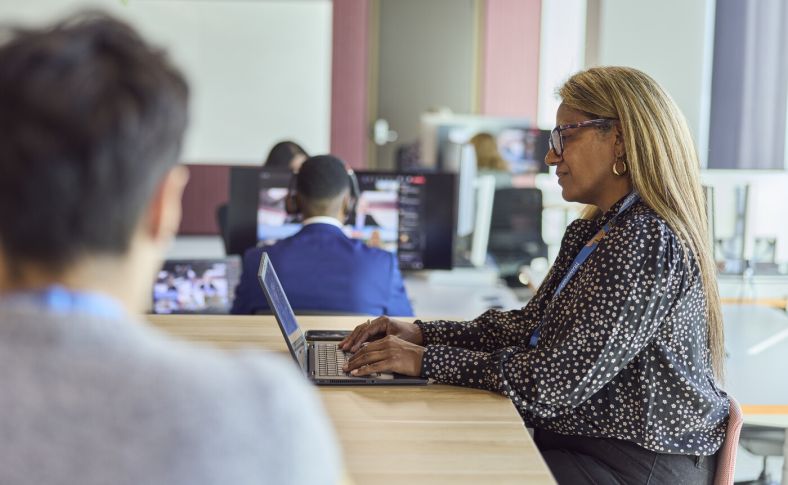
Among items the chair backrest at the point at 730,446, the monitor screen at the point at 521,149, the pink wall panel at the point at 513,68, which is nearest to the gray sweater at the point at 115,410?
the chair backrest at the point at 730,446

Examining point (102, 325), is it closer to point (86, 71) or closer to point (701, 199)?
point (86, 71)

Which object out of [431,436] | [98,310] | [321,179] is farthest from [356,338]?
[98,310]

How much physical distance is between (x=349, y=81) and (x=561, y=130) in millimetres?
8060

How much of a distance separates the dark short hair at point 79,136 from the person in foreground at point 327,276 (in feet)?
6.16

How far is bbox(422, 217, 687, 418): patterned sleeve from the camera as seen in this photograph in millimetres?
1637

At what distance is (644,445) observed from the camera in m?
1.69

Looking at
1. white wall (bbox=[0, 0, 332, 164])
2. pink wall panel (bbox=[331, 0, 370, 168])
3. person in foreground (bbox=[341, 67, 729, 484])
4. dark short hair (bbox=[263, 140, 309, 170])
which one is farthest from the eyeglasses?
pink wall panel (bbox=[331, 0, 370, 168])

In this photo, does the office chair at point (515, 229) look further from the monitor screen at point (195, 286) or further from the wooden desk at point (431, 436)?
the wooden desk at point (431, 436)

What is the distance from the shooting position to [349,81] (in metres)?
9.77

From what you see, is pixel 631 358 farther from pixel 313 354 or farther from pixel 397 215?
pixel 397 215

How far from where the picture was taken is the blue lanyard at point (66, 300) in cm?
66

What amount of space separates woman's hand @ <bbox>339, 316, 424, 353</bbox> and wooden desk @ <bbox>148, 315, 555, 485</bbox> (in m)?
0.23

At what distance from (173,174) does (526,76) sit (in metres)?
9.84

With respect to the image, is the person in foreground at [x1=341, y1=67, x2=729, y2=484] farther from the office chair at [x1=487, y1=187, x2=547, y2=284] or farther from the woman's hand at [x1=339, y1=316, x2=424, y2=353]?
the office chair at [x1=487, y1=187, x2=547, y2=284]
